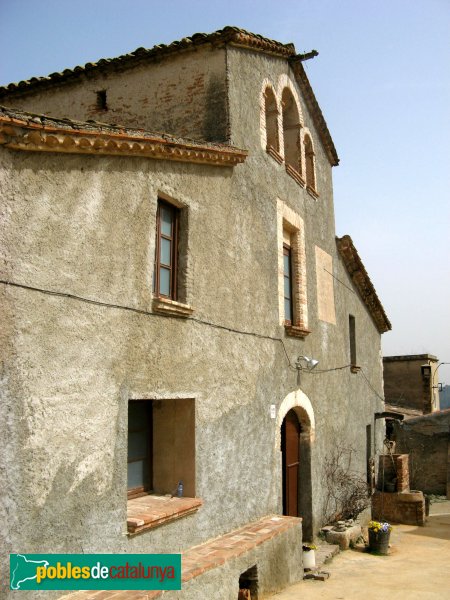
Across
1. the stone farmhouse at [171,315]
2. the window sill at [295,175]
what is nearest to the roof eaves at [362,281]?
the stone farmhouse at [171,315]

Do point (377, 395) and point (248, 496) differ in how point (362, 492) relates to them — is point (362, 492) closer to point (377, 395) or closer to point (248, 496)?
point (377, 395)

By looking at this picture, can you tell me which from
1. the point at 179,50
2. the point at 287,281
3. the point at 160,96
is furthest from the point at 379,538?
the point at 179,50

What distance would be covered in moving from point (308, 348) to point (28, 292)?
692cm

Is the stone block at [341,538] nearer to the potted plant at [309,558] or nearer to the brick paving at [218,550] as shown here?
the potted plant at [309,558]

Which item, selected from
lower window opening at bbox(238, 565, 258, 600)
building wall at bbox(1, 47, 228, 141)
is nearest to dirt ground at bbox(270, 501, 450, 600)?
lower window opening at bbox(238, 565, 258, 600)

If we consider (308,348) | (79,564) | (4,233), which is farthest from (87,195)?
(308,348)

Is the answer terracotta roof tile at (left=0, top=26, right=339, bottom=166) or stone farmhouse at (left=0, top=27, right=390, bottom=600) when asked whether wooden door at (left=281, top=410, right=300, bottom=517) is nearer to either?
stone farmhouse at (left=0, top=27, right=390, bottom=600)

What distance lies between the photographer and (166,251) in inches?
256

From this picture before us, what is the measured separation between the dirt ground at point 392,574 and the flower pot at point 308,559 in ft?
1.10

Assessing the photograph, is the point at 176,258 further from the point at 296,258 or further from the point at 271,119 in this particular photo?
the point at 271,119

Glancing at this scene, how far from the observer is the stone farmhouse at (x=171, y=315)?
4.39 m

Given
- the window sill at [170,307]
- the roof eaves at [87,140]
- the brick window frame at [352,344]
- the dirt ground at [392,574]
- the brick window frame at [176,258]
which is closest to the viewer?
the roof eaves at [87,140]

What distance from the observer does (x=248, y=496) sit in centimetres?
749

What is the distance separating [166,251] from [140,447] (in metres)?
2.33
